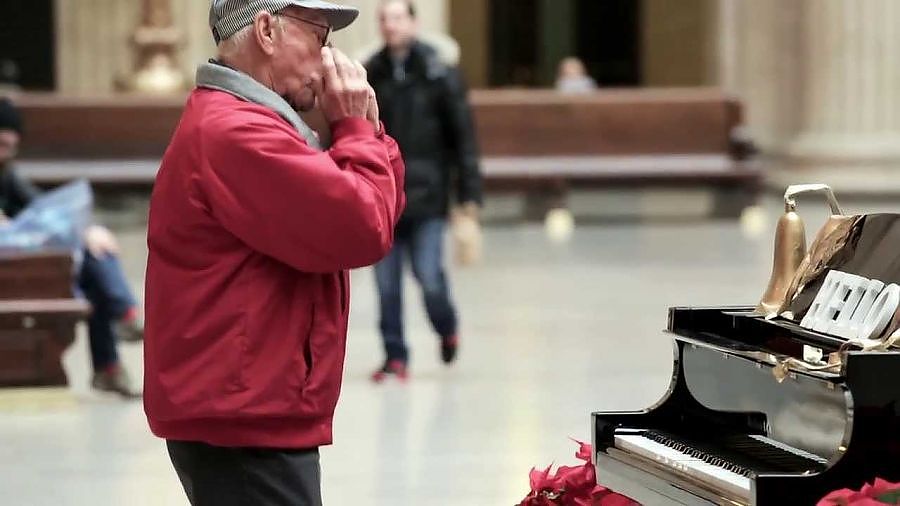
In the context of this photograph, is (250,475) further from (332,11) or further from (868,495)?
(868,495)

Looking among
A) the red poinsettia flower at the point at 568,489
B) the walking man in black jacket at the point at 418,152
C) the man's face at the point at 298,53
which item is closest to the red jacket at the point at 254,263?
the man's face at the point at 298,53

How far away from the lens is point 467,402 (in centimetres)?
830

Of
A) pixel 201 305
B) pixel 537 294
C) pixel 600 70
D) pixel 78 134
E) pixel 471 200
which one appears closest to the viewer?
pixel 201 305

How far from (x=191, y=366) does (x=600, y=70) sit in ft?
97.2

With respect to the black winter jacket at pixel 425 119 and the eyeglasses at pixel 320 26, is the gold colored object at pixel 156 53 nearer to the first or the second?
the black winter jacket at pixel 425 119

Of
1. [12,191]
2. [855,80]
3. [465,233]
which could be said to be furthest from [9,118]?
[855,80]

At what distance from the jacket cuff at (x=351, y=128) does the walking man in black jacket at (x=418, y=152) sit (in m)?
5.32

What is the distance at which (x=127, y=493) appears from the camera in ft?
21.1

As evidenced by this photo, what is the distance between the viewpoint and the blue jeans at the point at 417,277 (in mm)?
8930

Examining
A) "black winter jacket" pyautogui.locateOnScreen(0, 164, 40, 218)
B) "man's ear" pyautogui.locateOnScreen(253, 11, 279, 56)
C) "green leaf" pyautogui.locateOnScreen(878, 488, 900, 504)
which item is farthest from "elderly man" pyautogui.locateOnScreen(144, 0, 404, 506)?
"black winter jacket" pyautogui.locateOnScreen(0, 164, 40, 218)

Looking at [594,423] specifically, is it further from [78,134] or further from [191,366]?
[78,134]

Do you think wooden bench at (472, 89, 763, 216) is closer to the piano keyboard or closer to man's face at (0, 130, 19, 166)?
man's face at (0, 130, 19, 166)

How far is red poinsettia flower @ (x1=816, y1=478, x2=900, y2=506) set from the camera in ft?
10.9

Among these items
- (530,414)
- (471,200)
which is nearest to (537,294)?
(471,200)
